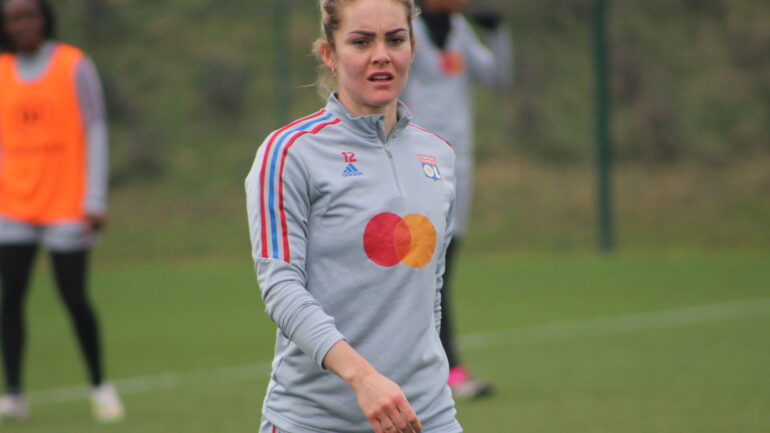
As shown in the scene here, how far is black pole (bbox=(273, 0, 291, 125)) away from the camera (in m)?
16.3

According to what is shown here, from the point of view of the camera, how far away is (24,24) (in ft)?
22.1

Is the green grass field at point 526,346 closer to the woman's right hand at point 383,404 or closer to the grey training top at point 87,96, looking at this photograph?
the grey training top at point 87,96

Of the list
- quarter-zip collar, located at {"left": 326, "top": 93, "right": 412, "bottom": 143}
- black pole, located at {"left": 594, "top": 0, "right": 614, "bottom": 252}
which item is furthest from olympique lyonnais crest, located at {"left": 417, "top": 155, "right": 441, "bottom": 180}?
black pole, located at {"left": 594, "top": 0, "right": 614, "bottom": 252}

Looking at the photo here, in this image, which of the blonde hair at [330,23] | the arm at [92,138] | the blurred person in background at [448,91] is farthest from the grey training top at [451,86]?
the blonde hair at [330,23]

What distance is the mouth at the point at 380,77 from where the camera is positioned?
10.5ft

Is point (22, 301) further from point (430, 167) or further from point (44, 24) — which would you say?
point (430, 167)

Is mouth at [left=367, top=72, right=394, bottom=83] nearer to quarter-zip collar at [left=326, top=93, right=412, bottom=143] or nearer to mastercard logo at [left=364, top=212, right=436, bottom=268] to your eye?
quarter-zip collar at [left=326, top=93, right=412, bottom=143]

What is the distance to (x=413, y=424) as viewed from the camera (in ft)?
9.59

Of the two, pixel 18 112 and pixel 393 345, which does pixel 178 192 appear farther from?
pixel 393 345

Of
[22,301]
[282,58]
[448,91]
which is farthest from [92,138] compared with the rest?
[282,58]

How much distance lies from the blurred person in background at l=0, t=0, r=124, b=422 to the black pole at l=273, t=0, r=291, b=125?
9.36 m

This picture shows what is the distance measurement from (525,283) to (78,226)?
23.3ft

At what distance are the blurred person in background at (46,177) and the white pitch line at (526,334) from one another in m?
0.84

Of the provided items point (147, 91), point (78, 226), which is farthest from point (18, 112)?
point (147, 91)
